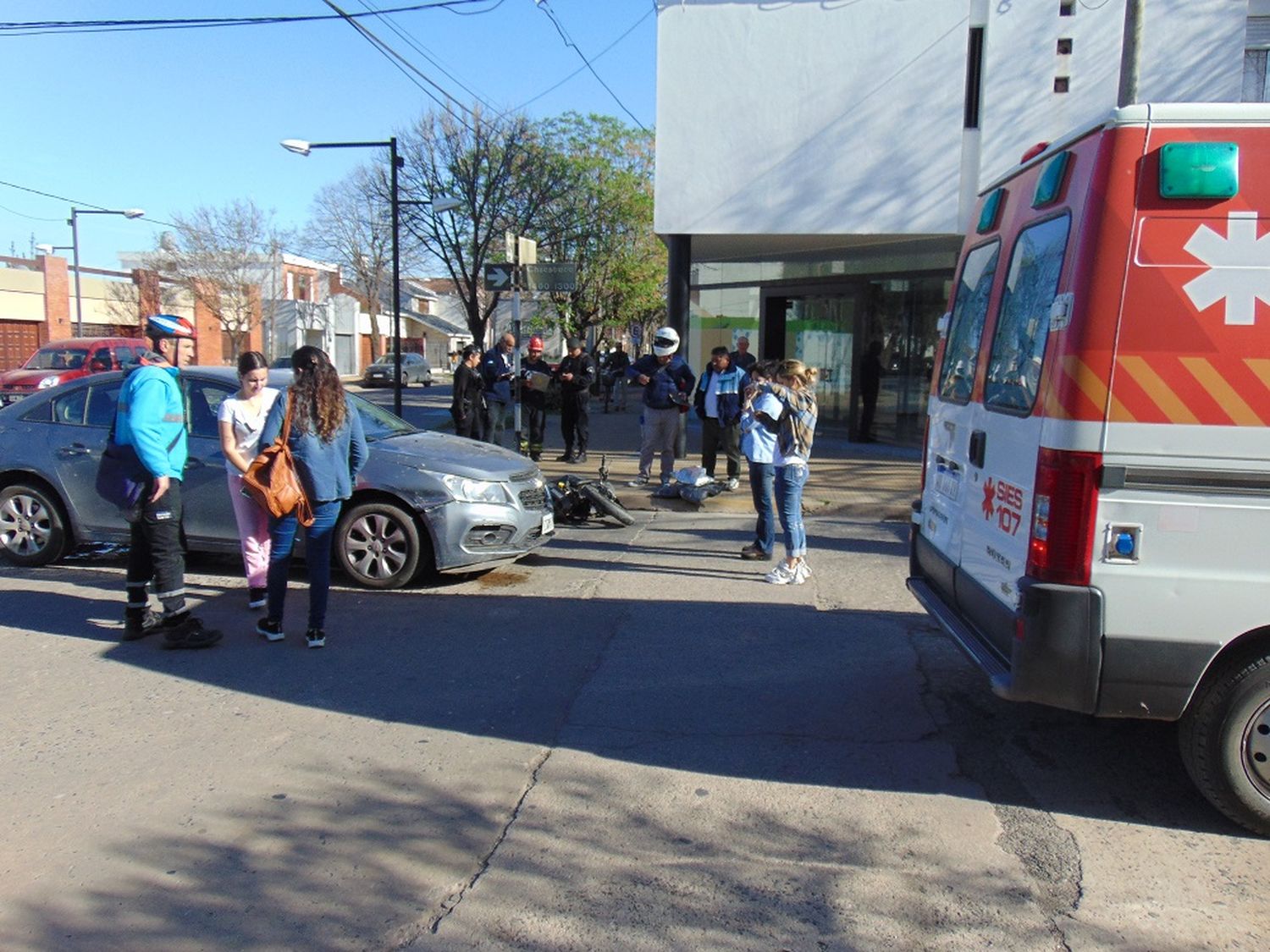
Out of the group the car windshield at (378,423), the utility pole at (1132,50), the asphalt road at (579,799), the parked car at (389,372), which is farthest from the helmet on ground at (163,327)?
the parked car at (389,372)

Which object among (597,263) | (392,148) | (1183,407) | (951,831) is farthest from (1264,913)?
(597,263)

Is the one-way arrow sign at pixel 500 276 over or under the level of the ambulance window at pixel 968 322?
over

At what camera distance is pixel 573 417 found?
556 inches

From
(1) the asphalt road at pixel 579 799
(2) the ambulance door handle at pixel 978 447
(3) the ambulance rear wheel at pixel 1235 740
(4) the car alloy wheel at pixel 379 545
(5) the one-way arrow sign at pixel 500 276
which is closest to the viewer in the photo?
(1) the asphalt road at pixel 579 799

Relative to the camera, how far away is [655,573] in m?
7.84

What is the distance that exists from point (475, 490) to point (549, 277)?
6.53 metres

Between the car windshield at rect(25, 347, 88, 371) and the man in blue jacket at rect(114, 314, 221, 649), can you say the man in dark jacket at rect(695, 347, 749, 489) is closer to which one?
the man in blue jacket at rect(114, 314, 221, 649)

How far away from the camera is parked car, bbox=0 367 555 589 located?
276 inches

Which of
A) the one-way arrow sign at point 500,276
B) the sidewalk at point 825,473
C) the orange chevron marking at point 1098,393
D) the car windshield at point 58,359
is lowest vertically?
the sidewalk at point 825,473

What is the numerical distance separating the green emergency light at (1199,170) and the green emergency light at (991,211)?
1130 millimetres

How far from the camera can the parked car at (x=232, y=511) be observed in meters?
7.00

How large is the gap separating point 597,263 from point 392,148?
56.6ft

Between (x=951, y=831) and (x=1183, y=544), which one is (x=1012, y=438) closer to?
(x=1183, y=544)

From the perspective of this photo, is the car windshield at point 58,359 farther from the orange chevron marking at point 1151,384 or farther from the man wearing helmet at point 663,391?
the orange chevron marking at point 1151,384
